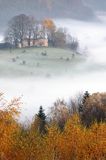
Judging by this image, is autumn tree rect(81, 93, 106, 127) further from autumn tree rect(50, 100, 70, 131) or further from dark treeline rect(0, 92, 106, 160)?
dark treeline rect(0, 92, 106, 160)

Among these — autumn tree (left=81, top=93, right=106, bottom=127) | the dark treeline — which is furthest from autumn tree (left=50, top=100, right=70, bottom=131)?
the dark treeline

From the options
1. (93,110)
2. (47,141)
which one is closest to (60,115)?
(93,110)

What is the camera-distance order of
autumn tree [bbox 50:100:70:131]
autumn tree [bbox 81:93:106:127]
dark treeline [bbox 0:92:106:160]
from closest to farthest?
dark treeline [bbox 0:92:106:160] < autumn tree [bbox 81:93:106:127] < autumn tree [bbox 50:100:70:131]

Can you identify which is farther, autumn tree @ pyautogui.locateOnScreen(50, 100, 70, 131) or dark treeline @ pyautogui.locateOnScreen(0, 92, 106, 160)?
autumn tree @ pyautogui.locateOnScreen(50, 100, 70, 131)

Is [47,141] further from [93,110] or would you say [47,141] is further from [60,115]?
[60,115]

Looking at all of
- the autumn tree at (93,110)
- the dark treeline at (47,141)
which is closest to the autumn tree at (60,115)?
the autumn tree at (93,110)

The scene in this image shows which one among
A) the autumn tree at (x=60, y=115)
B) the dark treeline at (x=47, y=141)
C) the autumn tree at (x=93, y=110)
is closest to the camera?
the dark treeline at (x=47, y=141)

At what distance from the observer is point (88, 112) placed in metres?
164

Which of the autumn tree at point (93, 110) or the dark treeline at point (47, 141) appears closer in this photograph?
the dark treeline at point (47, 141)

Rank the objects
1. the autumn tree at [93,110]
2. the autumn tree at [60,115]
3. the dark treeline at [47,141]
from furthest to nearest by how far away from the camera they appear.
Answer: the autumn tree at [60,115] → the autumn tree at [93,110] → the dark treeline at [47,141]

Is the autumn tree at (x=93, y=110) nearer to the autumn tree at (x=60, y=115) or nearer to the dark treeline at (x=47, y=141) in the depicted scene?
the autumn tree at (x=60, y=115)

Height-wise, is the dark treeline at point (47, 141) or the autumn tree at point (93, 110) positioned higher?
the dark treeline at point (47, 141)

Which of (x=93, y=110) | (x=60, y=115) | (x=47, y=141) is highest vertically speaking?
(x=47, y=141)

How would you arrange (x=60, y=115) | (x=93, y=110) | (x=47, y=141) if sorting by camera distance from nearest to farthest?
(x=47, y=141) → (x=93, y=110) → (x=60, y=115)
